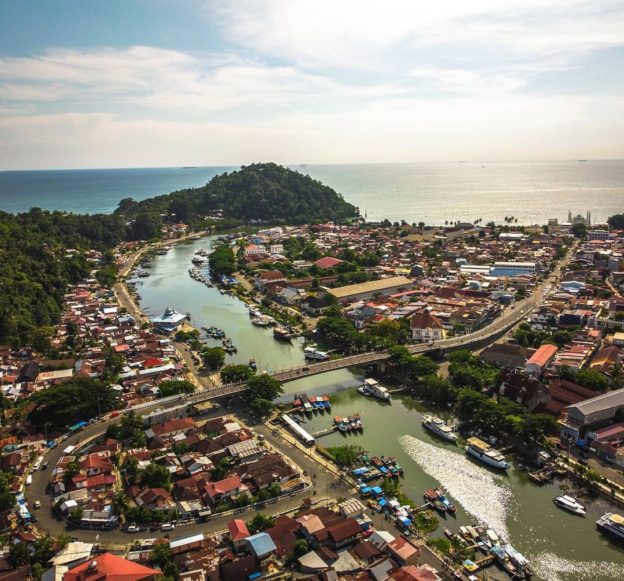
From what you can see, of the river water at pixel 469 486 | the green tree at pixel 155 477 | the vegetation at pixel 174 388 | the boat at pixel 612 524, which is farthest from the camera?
the vegetation at pixel 174 388

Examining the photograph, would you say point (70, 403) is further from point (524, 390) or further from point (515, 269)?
point (515, 269)

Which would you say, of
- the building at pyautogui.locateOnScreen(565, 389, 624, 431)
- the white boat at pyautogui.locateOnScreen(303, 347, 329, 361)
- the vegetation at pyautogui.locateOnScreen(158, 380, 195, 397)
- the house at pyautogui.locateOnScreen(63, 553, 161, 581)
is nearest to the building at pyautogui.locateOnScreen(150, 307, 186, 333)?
the white boat at pyautogui.locateOnScreen(303, 347, 329, 361)

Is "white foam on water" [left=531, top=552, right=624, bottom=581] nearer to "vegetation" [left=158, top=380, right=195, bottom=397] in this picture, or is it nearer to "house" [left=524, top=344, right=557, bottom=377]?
"house" [left=524, top=344, right=557, bottom=377]

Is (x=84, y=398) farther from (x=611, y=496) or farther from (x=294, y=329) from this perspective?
(x=611, y=496)

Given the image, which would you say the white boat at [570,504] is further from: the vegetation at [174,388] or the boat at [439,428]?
the vegetation at [174,388]

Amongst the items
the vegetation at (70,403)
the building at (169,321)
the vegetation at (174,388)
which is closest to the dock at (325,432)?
the vegetation at (174,388)

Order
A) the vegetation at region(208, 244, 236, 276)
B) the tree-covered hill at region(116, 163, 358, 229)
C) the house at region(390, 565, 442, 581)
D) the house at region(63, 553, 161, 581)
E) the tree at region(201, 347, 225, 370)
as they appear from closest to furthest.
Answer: the house at region(63, 553, 161, 581) < the house at region(390, 565, 442, 581) < the tree at region(201, 347, 225, 370) < the vegetation at region(208, 244, 236, 276) < the tree-covered hill at region(116, 163, 358, 229)
